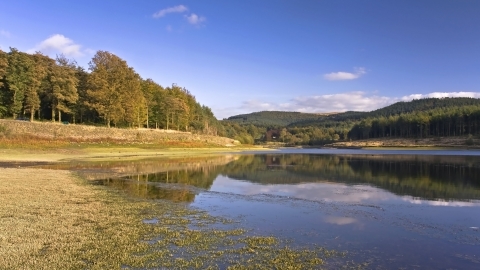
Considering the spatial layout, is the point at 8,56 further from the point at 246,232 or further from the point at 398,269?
the point at 398,269

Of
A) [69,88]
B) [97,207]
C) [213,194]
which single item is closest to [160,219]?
[97,207]

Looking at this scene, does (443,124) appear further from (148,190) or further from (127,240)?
(127,240)

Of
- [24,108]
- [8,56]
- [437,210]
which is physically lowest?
[437,210]

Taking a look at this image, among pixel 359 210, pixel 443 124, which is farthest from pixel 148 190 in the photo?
pixel 443 124

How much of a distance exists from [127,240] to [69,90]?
76082 mm

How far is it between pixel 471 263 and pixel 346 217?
692 cm

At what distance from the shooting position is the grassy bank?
10.4m

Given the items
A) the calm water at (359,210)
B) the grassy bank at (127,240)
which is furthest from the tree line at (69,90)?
the grassy bank at (127,240)

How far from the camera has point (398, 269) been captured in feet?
34.6

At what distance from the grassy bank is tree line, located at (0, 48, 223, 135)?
65.1m

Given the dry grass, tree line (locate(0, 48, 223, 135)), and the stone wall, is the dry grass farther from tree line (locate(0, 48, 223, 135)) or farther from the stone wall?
tree line (locate(0, 48, 223, 135))

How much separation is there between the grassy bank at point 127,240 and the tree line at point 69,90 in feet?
214

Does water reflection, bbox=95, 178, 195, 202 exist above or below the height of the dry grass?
below

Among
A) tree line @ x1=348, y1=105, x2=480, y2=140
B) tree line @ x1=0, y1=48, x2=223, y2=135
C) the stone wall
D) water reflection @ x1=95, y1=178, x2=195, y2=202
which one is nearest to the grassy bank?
water reflection @ x1=95, y1=178, x2=195, y2=202
